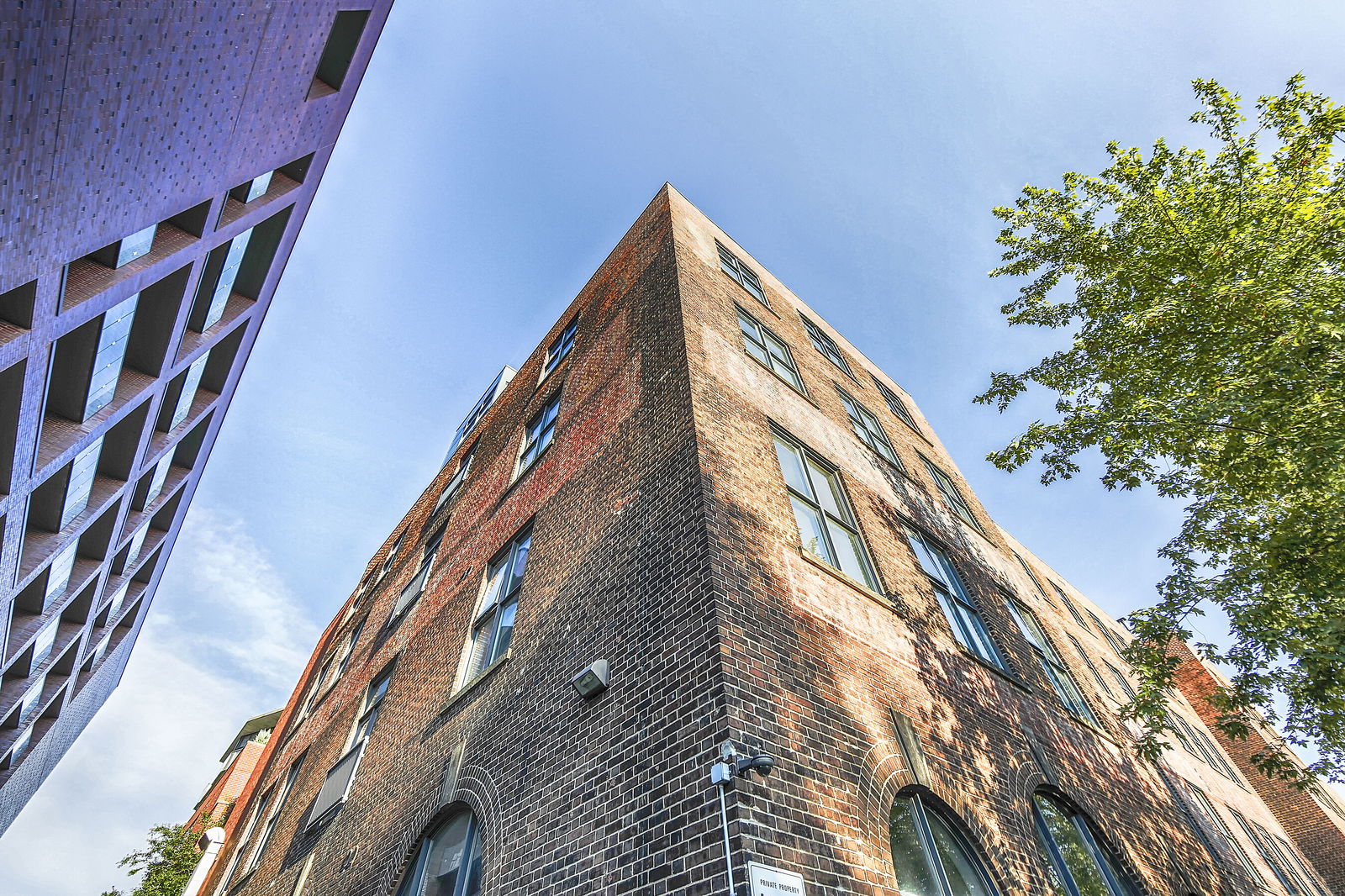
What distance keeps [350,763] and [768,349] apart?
10.4 m

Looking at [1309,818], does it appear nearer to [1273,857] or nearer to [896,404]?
[1273,857]

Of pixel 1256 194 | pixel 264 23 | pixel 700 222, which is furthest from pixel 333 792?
pixel 1256 194

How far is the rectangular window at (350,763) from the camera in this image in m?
10.1

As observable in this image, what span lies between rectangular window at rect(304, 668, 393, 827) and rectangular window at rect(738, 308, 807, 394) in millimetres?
9168

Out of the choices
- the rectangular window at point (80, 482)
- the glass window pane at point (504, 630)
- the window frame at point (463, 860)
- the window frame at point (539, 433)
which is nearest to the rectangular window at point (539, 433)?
the window frame at point (539, 433)

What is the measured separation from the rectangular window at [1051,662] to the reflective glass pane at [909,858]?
19.7ft

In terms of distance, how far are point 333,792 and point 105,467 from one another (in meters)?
11.0

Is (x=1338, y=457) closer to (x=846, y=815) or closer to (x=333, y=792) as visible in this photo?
(x=846, y=815)

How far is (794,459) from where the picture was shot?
8820 millimetres

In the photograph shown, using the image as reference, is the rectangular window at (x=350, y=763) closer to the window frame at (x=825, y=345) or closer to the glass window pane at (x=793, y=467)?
the glass window pane at (x=793, y=467)

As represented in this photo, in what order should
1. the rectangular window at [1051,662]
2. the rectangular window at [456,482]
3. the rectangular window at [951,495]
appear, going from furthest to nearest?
the rectangular window at [456,482]
the rectangular window at [951,495]
the rectangular window at [1051,662]

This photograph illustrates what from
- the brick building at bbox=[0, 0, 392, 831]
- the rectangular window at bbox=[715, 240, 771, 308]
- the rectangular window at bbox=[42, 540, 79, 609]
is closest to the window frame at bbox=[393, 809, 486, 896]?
the brick building at bbox=[0, 0, 392, 831]

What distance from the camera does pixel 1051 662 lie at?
11008mm

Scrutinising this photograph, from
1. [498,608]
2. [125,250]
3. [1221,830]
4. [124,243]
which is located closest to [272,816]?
[498,608]
